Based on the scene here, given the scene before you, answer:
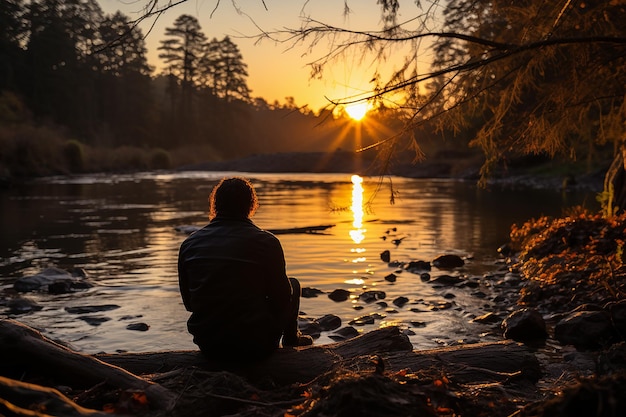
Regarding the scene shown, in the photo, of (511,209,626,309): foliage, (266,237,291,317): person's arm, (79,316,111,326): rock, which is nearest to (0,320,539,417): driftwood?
(266,237,291,317): person's arm

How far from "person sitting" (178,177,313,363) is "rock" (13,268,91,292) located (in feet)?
18.5

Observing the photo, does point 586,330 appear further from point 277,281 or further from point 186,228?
point 186,228

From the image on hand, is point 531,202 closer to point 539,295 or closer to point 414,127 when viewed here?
point 539,295

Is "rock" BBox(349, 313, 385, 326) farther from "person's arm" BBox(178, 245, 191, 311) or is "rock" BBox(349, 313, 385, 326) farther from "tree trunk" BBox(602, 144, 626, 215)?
"tree trunk" BBox(602, 144, 626, 215)

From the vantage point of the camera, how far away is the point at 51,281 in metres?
10.1

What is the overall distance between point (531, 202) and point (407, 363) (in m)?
23.2

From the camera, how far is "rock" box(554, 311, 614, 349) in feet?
21.5

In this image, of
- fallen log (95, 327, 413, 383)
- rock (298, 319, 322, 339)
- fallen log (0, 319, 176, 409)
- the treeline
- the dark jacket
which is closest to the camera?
fallen log (0, 319, 176, 409)

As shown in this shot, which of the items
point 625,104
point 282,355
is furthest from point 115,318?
point 625,104

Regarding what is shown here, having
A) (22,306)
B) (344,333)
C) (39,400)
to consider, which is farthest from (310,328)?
(39,400)

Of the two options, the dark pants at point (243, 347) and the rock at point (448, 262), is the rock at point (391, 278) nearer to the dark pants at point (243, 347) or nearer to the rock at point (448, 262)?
the rock at point (448, 262)

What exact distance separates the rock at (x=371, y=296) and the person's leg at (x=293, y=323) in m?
3.57

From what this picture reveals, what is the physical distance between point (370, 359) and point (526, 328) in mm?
3072

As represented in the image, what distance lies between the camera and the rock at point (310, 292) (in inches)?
380
